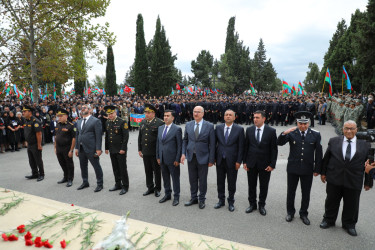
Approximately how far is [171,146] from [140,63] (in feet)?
113

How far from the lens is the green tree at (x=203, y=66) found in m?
48.9

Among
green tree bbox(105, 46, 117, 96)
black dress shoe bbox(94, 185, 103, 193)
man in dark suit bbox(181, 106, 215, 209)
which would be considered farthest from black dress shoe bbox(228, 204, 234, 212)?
green tree bbox(105, 46, 117, 96)

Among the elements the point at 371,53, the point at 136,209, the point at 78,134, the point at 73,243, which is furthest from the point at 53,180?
the point at 371,53

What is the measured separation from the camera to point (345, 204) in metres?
3.81

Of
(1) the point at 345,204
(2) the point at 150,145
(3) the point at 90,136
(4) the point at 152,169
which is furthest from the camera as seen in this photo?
(3) the point at 90,136

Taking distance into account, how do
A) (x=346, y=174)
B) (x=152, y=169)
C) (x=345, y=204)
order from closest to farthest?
(x=346, y=174) → (x=345, y=204) → (x=152, y=169)

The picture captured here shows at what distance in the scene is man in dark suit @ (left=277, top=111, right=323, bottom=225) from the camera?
4020 millimetres

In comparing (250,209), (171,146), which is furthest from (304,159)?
(171,146)

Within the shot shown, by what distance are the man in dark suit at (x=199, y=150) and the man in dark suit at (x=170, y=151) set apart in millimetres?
196

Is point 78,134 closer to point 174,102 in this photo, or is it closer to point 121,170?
point 121,170

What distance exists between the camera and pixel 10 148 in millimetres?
10797

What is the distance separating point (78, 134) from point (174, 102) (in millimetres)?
12788

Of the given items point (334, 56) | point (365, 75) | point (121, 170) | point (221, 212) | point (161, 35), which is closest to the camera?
point (221, 212)

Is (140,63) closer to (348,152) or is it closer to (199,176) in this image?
(199,176)
